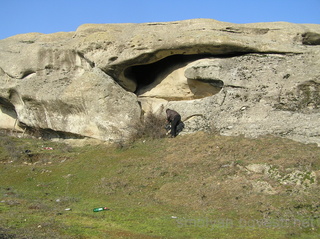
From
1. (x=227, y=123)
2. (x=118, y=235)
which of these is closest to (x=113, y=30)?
(x=227, y=123)

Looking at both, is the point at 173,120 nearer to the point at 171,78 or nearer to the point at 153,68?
the point at 171,78

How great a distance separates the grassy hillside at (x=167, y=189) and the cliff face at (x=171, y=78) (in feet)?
3.07

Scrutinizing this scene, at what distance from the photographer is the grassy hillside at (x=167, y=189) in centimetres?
708

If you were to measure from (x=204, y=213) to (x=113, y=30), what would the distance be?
9736 mm

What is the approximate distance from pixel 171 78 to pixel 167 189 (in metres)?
6.60

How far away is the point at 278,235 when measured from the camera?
6637 millimetres

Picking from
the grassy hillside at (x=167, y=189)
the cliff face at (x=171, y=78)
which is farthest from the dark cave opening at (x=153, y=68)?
the grassy hillside at (x=167, y=189)

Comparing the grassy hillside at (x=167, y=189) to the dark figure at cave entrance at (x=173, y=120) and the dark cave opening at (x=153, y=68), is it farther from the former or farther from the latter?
the dark cave opening at (x=153, y=68)

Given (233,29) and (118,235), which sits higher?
(233,29)

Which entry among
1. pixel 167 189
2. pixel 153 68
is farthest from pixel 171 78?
pixel 167 189

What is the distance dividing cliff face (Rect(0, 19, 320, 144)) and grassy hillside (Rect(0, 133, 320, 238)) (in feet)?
3.07

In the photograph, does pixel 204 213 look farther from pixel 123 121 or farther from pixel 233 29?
pixel 233 29

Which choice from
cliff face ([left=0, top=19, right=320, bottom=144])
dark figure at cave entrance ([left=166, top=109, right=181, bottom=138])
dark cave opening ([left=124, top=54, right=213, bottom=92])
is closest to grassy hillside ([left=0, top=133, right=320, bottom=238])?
dark figure at cave entrance ([left=166, top=109, right=181, bottom=138])

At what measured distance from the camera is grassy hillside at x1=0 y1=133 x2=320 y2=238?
7.08m
